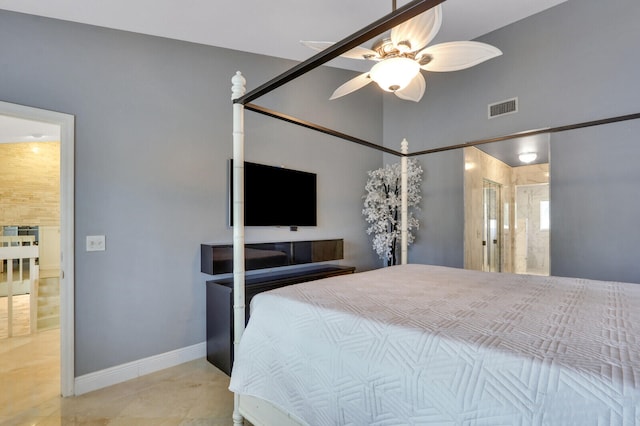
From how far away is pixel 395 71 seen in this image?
188 centimetres

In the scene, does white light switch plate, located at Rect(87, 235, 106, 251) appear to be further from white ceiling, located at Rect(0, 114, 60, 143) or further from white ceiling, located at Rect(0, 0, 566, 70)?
white ceiling, located at Rect(0, 114, 60, 143)

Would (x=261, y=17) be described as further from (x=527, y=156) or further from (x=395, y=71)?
(x=527, y=156)

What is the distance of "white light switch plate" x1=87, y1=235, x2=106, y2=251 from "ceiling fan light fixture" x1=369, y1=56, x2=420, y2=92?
2.19 meters

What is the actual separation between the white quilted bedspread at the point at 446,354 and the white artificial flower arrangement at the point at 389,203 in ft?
6.83

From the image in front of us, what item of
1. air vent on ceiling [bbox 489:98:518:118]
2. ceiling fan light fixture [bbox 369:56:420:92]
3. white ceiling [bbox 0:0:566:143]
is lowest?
ceiling fan light fixture [bbox 369:56:420:92]

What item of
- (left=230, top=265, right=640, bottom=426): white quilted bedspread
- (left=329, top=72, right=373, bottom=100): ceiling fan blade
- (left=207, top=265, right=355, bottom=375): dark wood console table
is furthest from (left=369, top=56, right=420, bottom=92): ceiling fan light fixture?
(left=207, top=265, right=355, bottom=375): dark wood console table

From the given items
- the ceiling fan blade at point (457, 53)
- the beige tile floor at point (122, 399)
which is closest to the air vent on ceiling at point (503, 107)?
the ceiling fan blade at point (457, 53)

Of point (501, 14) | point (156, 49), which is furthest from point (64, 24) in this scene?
point (501, 14)

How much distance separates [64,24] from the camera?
2182 mm

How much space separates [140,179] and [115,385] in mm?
1511

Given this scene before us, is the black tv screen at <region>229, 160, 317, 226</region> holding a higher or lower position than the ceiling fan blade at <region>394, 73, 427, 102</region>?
lower

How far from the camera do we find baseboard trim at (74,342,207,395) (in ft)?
7.31

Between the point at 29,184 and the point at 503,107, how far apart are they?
25.5ft

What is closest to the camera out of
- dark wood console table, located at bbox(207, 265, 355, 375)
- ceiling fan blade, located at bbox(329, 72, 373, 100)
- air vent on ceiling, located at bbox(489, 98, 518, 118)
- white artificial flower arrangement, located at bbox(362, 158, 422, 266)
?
ceiling fan blade, located at bbox(329, 72, 373, 100)
